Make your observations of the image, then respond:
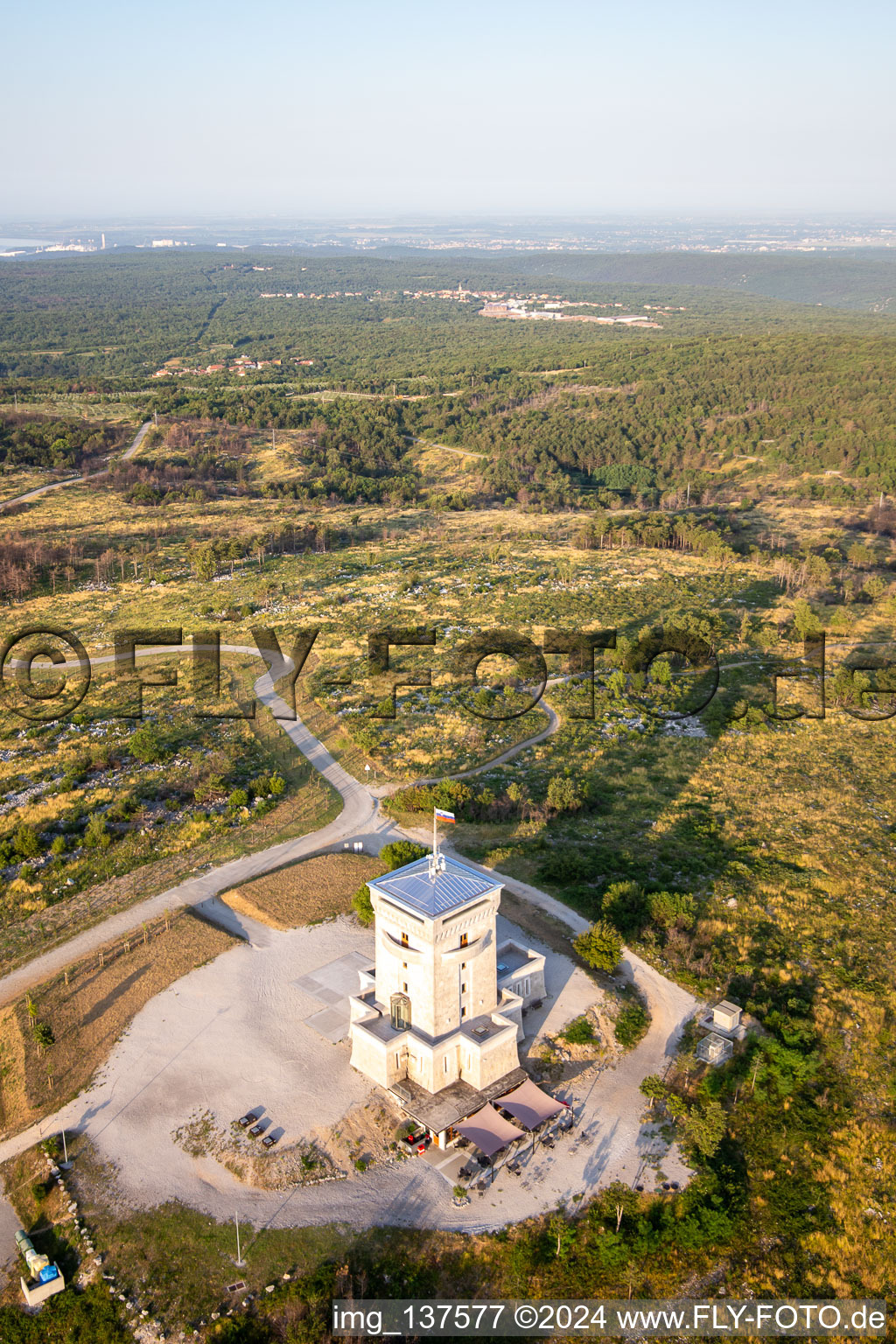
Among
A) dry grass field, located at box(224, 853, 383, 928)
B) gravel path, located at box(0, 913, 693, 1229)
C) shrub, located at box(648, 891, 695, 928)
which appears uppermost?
shrub, located at box(648, 891, 695, 928)

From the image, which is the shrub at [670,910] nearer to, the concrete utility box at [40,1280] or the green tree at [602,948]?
the green tree at [602,948]

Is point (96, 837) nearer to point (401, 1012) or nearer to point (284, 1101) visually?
point (284, 1101)

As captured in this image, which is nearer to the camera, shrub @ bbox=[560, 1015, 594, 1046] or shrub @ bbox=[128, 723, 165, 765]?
shrub @ bbox=[560, 1015, 594, 1046]

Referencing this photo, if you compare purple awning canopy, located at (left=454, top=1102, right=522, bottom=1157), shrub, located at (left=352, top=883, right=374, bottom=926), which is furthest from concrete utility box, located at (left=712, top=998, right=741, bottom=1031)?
shrub, located at (left=352, top=883, right=374, bottom=926)

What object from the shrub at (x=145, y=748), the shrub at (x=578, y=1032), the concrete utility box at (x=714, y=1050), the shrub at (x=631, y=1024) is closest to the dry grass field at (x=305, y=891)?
the shrub at (x=578, y=1032)

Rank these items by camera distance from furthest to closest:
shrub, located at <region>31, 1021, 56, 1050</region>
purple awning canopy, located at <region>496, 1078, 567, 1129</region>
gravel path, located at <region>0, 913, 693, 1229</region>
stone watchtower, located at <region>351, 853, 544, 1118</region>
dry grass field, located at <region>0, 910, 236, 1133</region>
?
shrub, located at <region>31, 1021, 56, 1050</region>
dry grass field, located at <region>0, 910, 236, 1133</region>
stone watchtower, located at <region>351, 853, 544, 1118</region>
purple awning canopy, located at <region>496, 1078, 567, 1129</region>
gravel path, located at <region>0, 913, 693, 1229</region>

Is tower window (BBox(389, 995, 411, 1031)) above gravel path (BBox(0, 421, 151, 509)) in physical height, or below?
below

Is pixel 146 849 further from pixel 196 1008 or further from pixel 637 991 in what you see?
pixel 637 991

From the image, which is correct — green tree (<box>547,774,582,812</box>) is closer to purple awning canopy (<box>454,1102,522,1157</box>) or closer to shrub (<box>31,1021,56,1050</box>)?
purple awning canopy (<box>454,1102,522,1157</box>)
